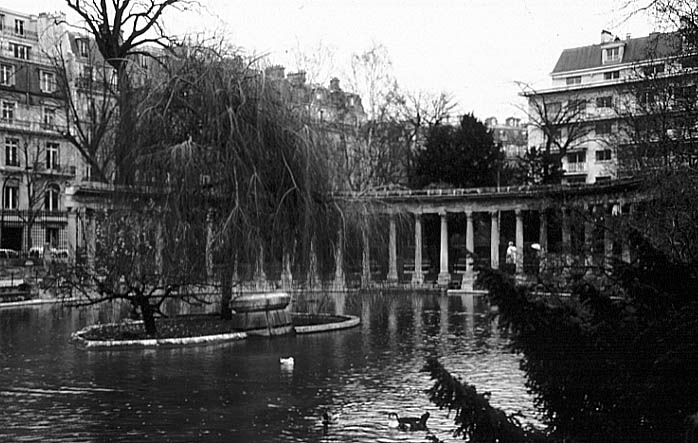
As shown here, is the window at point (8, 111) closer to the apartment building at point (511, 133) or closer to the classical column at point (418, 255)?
the classical column at point (418, 255)

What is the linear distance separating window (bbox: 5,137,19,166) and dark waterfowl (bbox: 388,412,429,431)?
→ 187 ft

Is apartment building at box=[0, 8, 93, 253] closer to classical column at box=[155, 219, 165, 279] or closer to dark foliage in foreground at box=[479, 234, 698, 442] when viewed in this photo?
classical column at box=[155, 219, 165, 279]

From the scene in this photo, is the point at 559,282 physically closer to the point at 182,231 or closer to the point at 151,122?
the point at 182,231

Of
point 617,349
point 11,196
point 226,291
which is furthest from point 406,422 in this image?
point 11,196

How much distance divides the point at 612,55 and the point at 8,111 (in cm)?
4638

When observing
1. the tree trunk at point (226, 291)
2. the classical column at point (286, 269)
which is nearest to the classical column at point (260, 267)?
the classical column at point (286, 269)

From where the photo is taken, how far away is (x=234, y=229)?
23.5 meters

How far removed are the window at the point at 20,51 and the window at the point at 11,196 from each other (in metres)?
9.86

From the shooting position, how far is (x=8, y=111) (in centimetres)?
6412

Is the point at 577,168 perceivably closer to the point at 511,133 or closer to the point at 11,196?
the point at 11,196

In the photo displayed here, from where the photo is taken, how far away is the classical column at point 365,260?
89.8 feet

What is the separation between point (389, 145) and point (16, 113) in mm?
27686

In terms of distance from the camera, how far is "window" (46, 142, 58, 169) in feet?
217

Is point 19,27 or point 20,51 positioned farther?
point 19,27
